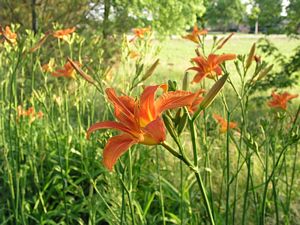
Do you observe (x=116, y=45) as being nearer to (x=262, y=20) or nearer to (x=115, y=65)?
(x=115, y=65)

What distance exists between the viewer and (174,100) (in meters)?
0.91

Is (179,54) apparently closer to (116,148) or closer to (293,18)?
(293,18)

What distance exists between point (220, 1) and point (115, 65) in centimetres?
3899

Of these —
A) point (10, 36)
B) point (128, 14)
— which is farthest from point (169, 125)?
point (128, 14)

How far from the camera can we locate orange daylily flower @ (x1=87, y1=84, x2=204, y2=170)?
87 centimetres

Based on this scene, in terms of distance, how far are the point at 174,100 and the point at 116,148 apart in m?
0.16

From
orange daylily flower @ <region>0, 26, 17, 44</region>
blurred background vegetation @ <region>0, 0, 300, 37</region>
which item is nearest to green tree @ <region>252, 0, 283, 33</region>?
blurred background vegetation @ <region>0, 0, 300, 37</region>

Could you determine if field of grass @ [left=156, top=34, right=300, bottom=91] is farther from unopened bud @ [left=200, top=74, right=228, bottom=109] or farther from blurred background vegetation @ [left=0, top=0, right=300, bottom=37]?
unopened bud @ [left=200, top=74, right=228, bottom=109]

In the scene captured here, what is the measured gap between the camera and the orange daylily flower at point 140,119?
0.87 meters

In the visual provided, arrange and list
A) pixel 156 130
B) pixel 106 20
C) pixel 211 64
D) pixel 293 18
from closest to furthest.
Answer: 1. pixel 156 130
2. pixel 211 64
3. pixel 293 18
4. pixel 106 20

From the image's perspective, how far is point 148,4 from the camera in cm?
1023

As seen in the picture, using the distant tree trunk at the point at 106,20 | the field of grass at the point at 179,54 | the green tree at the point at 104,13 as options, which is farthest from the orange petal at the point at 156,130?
the distant tree trunk at the point at 106,20

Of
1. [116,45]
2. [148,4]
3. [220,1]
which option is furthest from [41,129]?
[220,1]

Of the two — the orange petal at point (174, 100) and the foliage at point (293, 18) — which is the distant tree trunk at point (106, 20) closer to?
the foliage at point (293, 18)
